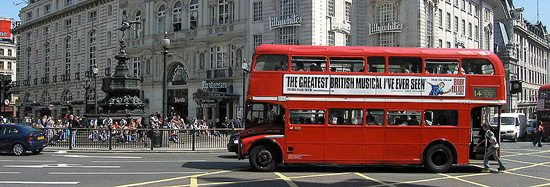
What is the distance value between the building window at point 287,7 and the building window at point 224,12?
6.31 metres

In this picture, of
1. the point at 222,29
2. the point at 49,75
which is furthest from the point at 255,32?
the point at 49,75

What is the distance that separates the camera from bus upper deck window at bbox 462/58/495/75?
15602 mm

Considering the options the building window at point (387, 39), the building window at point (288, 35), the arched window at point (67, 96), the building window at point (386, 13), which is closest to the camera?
the building window at point (288, 35)

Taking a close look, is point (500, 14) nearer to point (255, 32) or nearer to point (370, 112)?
point (255, 32)

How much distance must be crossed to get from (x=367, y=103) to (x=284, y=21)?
29.3m

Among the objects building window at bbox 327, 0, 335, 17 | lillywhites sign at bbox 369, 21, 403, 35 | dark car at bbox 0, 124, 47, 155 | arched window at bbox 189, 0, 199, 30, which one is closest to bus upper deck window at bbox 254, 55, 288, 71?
dark car at bbox 0, 124, 47, 155

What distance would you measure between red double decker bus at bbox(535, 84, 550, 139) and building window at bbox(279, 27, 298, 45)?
737 inches

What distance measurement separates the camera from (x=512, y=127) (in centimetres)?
3834

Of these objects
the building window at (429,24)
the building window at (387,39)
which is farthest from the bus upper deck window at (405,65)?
the building window at (429,24)

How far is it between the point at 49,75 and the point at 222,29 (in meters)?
39.4

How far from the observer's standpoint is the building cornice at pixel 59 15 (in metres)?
67.1

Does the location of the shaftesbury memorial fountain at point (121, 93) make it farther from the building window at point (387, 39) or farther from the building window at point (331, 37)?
the building window at point (387, 39)

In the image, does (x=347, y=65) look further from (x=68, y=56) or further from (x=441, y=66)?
(x=68, y=56)

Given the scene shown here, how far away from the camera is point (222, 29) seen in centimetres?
4900
